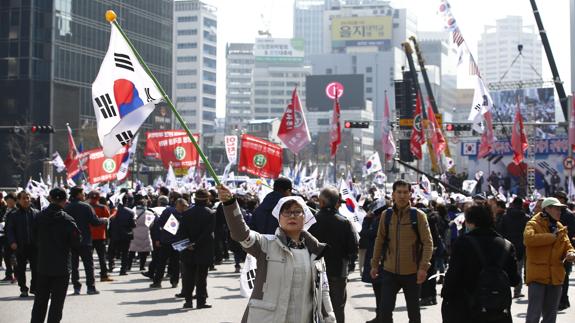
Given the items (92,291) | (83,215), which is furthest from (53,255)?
(92,291)

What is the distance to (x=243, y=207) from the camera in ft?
86.4

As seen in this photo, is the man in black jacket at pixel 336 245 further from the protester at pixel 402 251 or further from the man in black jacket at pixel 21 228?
the man in black jacket at pixel 21 228

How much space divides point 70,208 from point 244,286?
9.36 metres

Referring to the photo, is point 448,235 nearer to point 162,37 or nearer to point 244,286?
point 244,286

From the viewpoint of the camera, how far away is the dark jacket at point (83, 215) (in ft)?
53.2

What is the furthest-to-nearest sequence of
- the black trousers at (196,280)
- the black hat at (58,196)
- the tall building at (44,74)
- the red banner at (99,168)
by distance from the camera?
the tall building at (44,74), the red banner at (99,168), the black trousers at (196,280), the black hat at (58,196)

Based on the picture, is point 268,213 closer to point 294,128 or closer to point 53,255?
point 53,255

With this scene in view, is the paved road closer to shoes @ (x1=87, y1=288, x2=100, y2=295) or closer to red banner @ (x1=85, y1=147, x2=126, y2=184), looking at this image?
shoes @ (x1=87, y1=288, x2=100, y2=295)

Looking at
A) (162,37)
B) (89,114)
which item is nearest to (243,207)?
(89,114)

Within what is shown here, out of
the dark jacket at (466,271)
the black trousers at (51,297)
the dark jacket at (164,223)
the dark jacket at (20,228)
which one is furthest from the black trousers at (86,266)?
the dark jacket at (466,271)

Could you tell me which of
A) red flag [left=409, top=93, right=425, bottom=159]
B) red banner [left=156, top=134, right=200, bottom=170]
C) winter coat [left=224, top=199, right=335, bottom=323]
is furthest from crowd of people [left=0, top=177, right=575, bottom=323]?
red flag [left=409, top=93, right=425, bottom=159]

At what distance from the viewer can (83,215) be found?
54.7 ft

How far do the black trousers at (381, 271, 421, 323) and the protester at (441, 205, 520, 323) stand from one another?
2.44 metres

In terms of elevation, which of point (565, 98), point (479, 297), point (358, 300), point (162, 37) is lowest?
point (358, 300)
